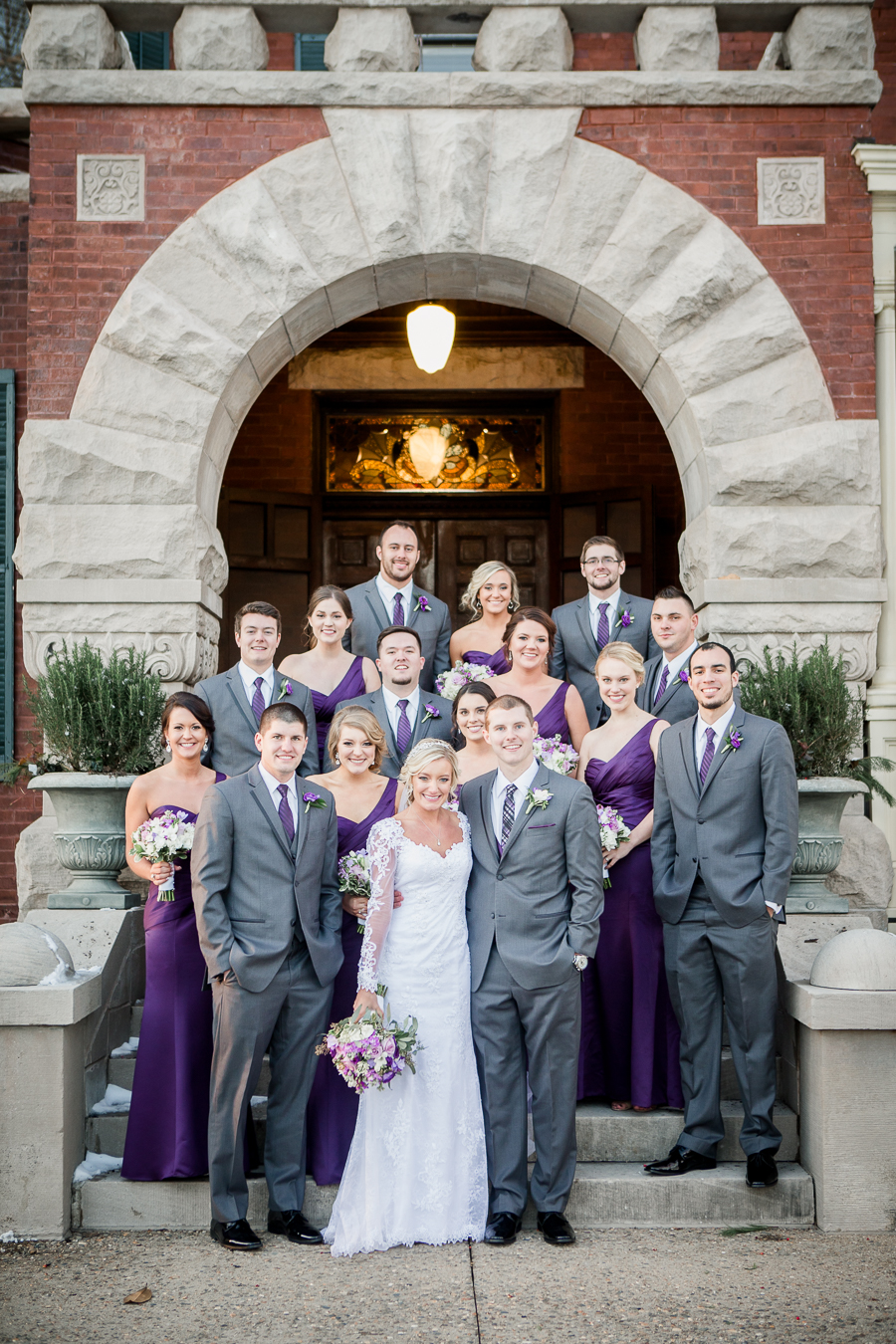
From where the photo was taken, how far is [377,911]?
4504 mm

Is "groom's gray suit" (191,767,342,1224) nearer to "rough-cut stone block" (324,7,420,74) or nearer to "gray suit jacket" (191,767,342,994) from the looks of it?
"gray suit jacket" (191,767,342,994)

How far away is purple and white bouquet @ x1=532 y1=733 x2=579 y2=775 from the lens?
5.20m

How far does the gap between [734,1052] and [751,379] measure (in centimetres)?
389

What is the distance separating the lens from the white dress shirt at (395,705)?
5.63m

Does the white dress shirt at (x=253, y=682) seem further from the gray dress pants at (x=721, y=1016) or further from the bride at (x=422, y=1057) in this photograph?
the gray dress pants at (x=721, y=1016)

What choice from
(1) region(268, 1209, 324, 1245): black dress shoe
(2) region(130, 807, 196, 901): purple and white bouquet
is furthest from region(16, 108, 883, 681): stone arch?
(1) region(268, 1209, 324, 1245): black dress shoe

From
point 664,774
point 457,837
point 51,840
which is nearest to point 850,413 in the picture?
point 664,774

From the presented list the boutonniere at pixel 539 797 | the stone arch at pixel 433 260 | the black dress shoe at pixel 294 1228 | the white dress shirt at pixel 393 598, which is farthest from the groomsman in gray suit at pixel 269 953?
the stone arch at pixel 433 260

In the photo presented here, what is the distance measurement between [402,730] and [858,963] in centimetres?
223

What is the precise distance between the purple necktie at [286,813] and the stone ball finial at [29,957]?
1.20 metres

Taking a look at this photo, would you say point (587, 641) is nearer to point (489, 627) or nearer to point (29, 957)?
point (489, 627)

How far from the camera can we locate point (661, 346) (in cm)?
692

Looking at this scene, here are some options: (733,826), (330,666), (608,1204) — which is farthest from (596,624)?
(608,1204)

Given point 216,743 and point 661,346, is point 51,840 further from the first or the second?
point 661,346
